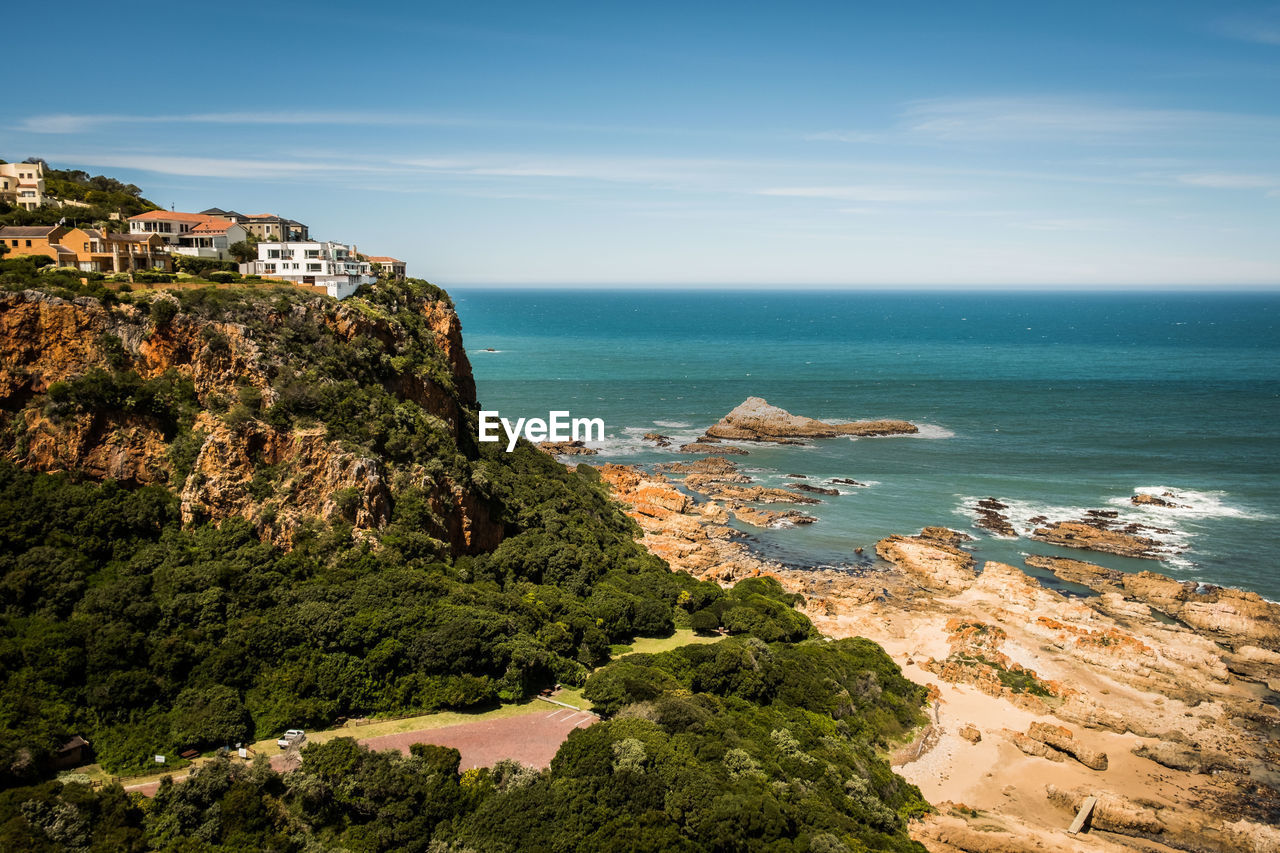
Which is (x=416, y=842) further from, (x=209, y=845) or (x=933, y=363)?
(x=933, y=363)

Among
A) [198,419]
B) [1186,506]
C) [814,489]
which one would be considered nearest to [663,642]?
[198,419]

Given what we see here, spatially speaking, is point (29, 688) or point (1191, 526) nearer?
point (29, 688)

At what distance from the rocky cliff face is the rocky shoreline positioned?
2240cm

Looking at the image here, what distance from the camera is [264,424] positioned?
3206cm

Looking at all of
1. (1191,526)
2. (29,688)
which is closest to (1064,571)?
(1191,526)

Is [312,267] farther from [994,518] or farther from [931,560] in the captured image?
[994,518]

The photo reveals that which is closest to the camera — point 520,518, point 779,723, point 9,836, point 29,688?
point 9,836

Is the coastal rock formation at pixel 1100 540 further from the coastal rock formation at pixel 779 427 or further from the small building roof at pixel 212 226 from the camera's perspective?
the small building roof at pixel 212 226

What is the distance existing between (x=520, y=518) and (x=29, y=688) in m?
22.6

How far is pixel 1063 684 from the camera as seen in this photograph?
120ft

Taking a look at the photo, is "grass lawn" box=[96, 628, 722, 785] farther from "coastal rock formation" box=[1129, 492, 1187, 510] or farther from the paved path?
"coastal rock formation" box=[1129, 492, 1187, 510]

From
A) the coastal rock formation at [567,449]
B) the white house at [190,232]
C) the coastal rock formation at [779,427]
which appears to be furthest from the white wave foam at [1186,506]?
the white house at [190,232]

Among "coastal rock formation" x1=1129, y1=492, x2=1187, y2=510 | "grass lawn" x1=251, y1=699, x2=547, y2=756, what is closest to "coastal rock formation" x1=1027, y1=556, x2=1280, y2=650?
"coastal rock formation" x1=1129, y1=492, x2=1187, y2=510

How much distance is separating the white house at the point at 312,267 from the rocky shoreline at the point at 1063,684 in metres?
24.6
